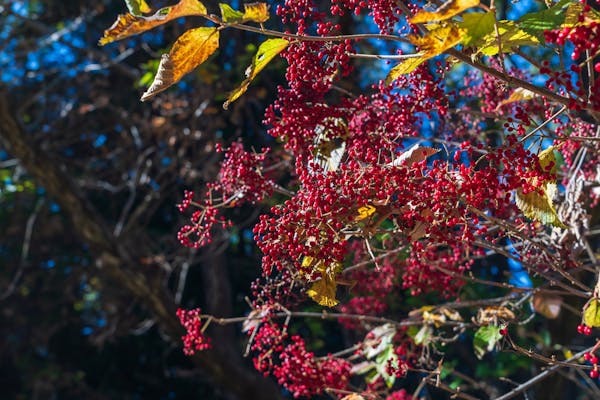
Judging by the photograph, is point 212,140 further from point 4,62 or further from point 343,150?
point 343,150

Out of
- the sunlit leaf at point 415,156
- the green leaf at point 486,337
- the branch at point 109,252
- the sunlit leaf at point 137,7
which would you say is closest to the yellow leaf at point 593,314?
the sunlit leaf at point 415,156

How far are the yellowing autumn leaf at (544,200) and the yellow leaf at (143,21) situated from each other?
704 mm

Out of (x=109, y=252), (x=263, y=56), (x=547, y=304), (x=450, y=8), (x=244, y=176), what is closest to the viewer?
(x=450, y=8)

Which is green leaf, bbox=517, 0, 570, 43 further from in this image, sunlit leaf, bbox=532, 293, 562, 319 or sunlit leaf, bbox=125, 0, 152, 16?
sunlit leaf, bbox=532, 293, 562, 319

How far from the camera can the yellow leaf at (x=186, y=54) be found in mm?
1133

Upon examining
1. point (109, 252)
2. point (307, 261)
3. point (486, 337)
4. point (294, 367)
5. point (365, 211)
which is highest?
point (365, 211)

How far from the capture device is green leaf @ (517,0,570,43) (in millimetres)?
1060

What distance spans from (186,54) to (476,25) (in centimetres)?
45

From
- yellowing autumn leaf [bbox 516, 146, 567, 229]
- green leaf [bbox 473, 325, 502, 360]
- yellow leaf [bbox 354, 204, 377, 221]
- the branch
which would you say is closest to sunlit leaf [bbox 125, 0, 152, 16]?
yellow leaf [bbox 354, 204, 377, 221]

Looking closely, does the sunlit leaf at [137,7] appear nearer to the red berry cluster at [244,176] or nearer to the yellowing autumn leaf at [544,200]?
the red berry cluster at [244,176]

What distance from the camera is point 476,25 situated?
1.03 metres

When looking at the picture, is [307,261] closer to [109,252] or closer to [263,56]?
[263,56]

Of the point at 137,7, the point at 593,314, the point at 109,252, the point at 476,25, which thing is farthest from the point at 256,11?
the point at 109,252

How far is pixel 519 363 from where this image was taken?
3930 millimetres
